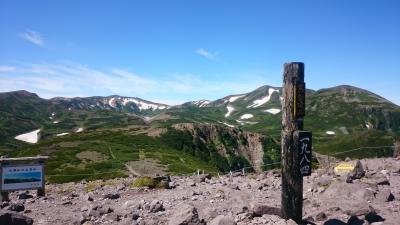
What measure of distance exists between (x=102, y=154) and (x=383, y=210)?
262ft

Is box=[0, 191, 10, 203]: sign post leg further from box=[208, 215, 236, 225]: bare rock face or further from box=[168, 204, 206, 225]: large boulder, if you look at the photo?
box=[208, 215, 236, 225]: bare rock face

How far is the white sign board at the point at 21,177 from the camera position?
75.6 feet

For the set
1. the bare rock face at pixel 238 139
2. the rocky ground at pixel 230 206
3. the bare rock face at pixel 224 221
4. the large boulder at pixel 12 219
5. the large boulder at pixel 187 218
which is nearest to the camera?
the bare rock face at pixel 224 221

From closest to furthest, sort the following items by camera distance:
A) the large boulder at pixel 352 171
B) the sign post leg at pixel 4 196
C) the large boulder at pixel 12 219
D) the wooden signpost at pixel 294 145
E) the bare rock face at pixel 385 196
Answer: the wooden signpost at pixel 294 145 < the large boulder at pixel 12 219 < the bare rock face at pixel 385 196 < the large boulder at pixel 352 171 < the sign post leg at pixel 4 196

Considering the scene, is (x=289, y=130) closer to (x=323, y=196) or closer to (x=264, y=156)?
(x=323, y=196)

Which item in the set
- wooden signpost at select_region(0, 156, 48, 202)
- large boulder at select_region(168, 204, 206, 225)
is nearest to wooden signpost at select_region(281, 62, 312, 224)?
large boulder at select_region(168, 204, 206, 225)

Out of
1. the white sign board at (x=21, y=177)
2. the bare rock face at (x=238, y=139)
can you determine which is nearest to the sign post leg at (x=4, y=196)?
the white sign board at (x=21, y=177)

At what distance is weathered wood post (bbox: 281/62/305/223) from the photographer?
12.3m

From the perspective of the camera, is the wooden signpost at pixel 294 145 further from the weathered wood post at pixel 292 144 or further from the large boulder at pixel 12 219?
the large boulder at pixel 12 219

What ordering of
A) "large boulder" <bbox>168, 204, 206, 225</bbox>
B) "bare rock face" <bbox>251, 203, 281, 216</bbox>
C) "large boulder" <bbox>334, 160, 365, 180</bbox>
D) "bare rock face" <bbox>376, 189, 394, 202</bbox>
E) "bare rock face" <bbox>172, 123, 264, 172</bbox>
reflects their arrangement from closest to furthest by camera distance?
"large boulder" <bbox>168, 204, 206, 225</bbox> → "bare rock face" <bbox>251, 203, 281, 216</bbox> → "bare rock face" <bbox>376, 189, 394, 202</bbox> → "large boulder" <bbox>334, 160, 365, 180</bbox> → "bare rock face" <bbox>172, 123, 264, 172</bbox>

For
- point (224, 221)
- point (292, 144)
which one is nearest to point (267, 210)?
point (224, 221)

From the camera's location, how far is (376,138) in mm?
196125

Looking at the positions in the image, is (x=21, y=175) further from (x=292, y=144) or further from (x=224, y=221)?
(x=292, y=144)

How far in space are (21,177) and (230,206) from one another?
13132 millimetres
